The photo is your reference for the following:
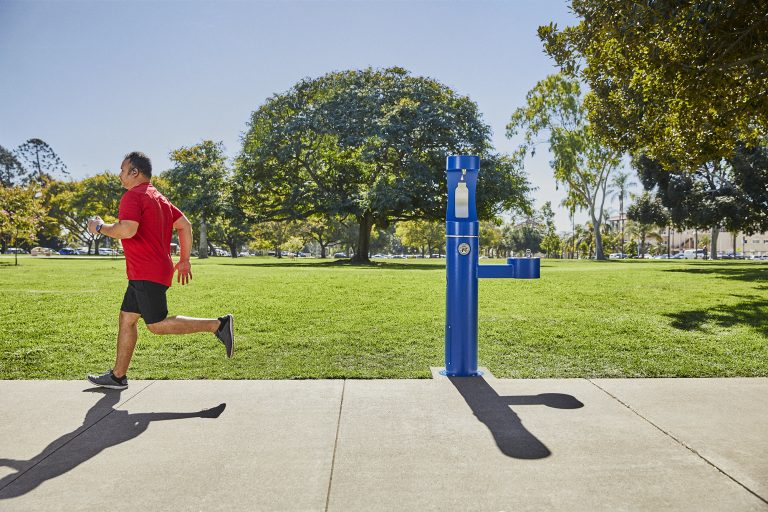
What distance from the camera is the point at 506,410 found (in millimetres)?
3977

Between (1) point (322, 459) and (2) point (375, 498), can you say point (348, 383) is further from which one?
(2) point (375, 498)

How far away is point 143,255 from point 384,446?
7.38 ft

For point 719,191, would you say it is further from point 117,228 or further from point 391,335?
point 117,228

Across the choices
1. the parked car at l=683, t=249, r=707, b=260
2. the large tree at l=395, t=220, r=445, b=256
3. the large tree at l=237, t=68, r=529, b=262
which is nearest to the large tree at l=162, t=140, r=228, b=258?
the large tree at l=237, t=68, r=529, b=262

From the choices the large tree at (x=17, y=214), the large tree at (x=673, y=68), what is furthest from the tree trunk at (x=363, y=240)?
the large tree at (x=673, y=68)

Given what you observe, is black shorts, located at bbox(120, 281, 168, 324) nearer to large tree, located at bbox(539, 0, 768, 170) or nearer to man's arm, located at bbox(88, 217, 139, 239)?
man's arm, located at bbox(88, 217, 139, 239)

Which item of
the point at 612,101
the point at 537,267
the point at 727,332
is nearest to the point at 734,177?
the point at 612,101

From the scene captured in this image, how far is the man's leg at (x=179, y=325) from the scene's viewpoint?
14.5ft

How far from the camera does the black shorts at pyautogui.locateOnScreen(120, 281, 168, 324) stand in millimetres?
4305

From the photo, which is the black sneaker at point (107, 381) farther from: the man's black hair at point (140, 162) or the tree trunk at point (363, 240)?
the tree trunk at point (363, 240)

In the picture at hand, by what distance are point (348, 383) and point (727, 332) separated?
17.8 ft

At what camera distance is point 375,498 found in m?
2.63

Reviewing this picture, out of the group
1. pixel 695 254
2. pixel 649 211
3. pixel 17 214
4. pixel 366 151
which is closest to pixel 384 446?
pixel 366 151

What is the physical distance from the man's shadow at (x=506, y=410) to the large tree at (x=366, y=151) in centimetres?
2535
